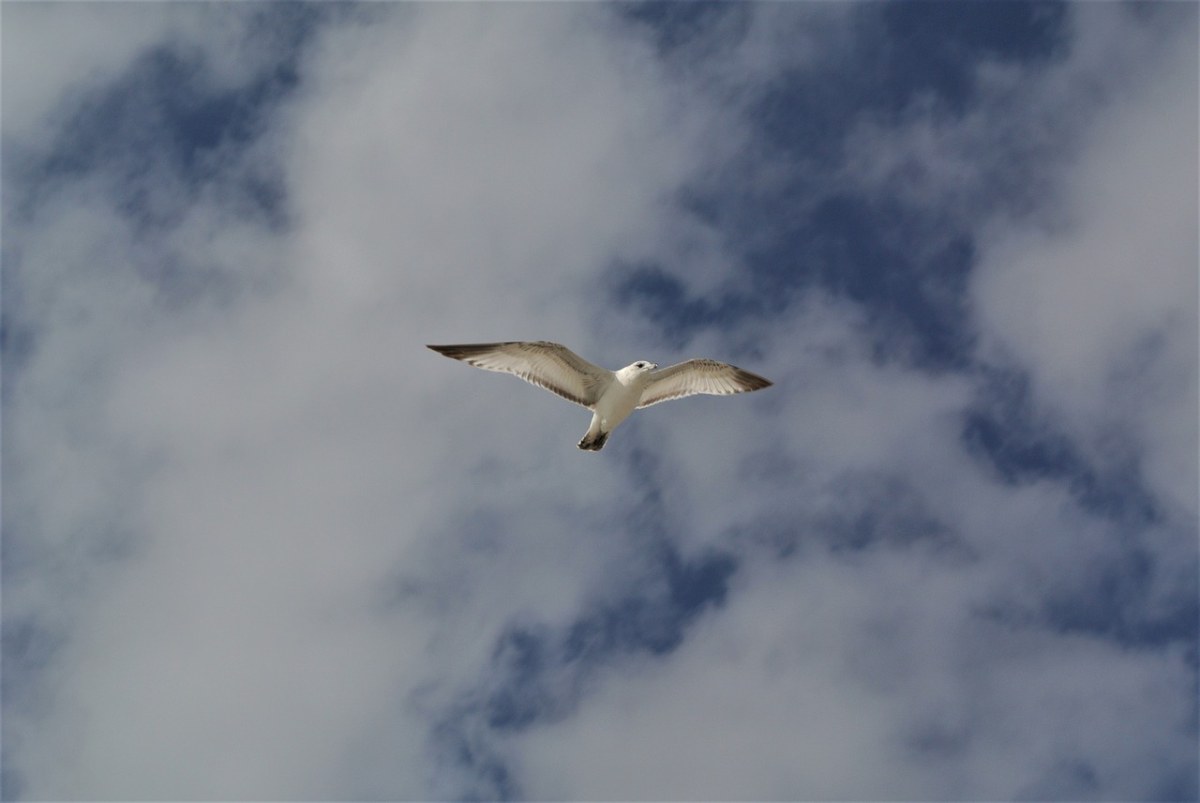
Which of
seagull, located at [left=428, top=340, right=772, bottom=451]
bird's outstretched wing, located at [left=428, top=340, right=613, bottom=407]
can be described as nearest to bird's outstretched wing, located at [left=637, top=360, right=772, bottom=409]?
seagull, located at [left=428, top=340, right=772, bottom=451]

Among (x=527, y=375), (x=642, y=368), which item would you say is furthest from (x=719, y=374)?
(x=527, y=375)

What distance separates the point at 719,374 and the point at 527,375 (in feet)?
23.8

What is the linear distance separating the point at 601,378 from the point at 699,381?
13.3ft

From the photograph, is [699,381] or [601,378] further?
[699,381]

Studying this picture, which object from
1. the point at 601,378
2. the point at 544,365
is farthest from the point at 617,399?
the point at 544,365

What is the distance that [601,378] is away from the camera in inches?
1593

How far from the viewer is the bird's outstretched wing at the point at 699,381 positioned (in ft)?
137

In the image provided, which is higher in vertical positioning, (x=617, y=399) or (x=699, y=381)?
(x=699, y=381)

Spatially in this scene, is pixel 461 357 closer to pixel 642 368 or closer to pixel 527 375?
pixel 527 375

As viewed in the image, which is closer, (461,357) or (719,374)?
(461,357)

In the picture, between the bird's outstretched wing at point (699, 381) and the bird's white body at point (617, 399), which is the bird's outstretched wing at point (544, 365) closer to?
the bird's white body at point (617, 399)

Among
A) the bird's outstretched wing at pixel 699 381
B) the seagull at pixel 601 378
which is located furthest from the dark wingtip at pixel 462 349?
the bird's outstretched wing at pixel 699 381

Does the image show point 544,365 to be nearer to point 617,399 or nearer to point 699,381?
point 617,399

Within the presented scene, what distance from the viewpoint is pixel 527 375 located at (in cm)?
4006
